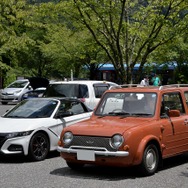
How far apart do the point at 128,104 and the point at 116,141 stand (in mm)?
1388

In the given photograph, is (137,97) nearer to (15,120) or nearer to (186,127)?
(186,127)

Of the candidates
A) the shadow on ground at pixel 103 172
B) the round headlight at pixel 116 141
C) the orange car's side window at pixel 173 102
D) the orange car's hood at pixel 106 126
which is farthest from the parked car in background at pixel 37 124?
the orange car's side window at pixel 173 102

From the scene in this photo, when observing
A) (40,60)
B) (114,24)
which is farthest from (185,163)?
(40,60)

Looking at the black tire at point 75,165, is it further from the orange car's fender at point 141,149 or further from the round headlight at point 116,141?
the orange car's fender at point 141,149

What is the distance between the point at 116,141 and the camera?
7297 millimetres

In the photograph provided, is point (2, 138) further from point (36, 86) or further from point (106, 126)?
point (36, 86)

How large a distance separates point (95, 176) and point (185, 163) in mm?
2193

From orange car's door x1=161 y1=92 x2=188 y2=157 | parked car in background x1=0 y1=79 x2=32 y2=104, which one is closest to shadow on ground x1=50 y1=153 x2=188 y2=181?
orange car's door x1=161 y1=92 x2=188 y2=157

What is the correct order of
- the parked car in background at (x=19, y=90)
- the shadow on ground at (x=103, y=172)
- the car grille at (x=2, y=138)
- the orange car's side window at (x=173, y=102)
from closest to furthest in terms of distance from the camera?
the shadow on ground at (x=103, y=172) → the orange car's side window at (x=173, y=102) → the car grille at (x=2, y=138) → the parked car in background at (x=19, y=90)

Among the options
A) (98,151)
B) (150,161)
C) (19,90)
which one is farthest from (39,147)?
(19,90)

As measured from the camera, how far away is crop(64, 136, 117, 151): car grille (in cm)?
732

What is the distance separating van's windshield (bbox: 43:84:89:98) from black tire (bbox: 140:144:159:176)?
632cm

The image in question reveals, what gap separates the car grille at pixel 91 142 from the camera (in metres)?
7.32

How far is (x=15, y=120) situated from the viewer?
973 centimetres
